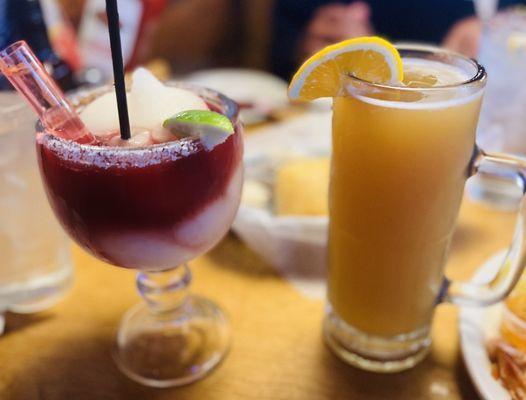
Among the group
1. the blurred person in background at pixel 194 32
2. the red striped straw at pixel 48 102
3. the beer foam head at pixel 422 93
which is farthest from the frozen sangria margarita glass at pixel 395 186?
the blurred person in background at pixel 194 32

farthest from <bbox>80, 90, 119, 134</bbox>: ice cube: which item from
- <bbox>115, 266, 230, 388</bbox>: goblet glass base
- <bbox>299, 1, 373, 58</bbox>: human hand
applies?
<bbox>299, 1, 373, 58</bbox>: human hand

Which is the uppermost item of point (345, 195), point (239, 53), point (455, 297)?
point (345, 195)

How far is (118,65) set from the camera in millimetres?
511

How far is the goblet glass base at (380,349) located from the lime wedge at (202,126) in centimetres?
29

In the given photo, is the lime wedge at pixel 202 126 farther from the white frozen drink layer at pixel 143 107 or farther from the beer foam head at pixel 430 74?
the beer foam head at pixel 430 74

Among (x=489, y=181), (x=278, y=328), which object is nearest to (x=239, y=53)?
(x=489, y=181)

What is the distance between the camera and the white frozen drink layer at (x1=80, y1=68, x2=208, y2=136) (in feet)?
1.80

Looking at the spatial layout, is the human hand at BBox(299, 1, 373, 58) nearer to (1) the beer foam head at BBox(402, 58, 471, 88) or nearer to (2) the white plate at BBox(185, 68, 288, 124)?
(2) the white plate at BBox(185, 68, 288, 124)

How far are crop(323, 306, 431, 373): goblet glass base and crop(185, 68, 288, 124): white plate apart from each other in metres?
0.64

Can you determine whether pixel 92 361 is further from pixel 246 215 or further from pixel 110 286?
pixel 246 215

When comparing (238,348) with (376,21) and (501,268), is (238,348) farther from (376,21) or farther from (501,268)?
(376,21)

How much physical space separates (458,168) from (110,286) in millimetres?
491

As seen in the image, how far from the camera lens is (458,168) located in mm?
545

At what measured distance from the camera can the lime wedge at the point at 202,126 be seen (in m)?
0.49
